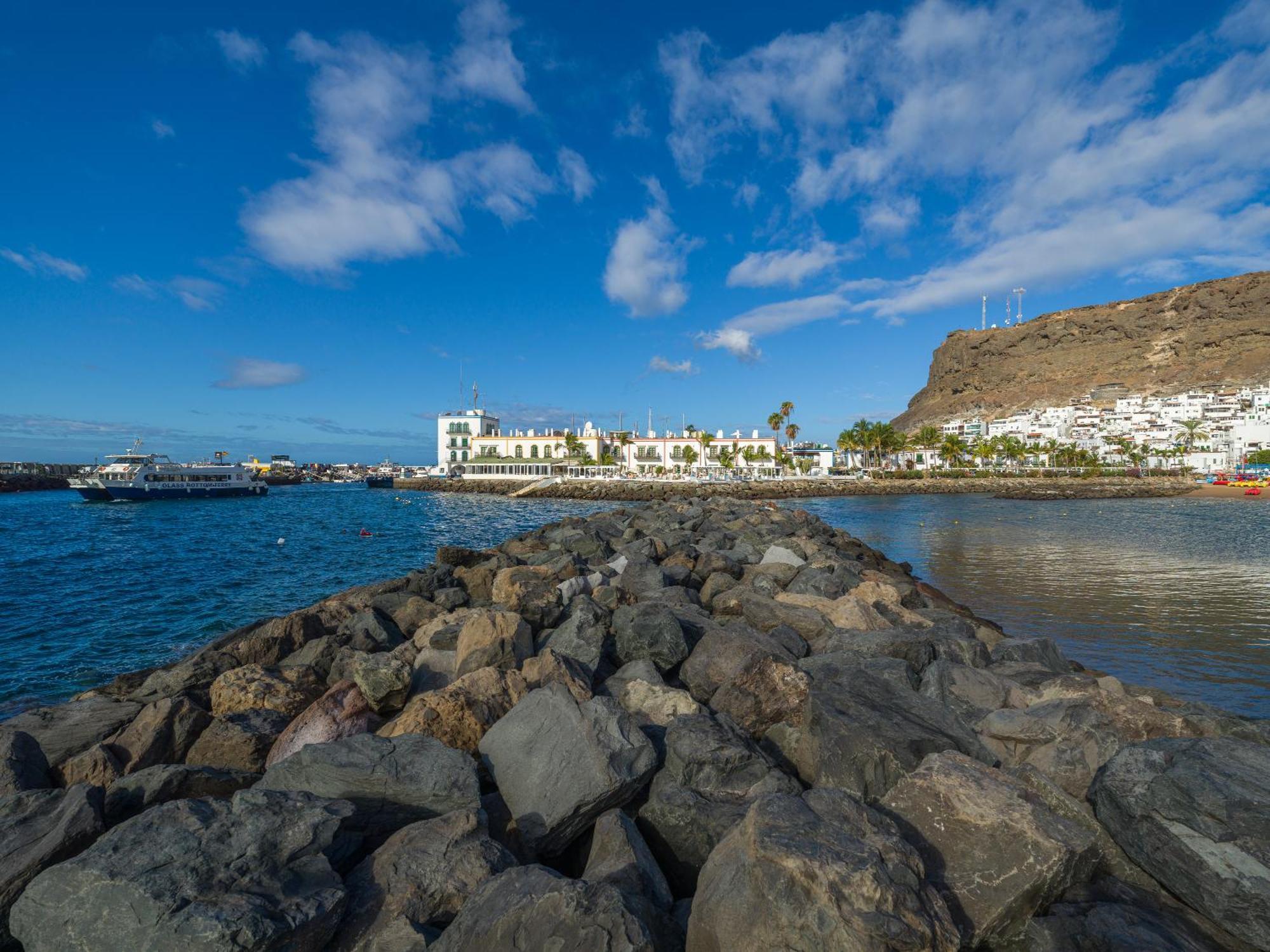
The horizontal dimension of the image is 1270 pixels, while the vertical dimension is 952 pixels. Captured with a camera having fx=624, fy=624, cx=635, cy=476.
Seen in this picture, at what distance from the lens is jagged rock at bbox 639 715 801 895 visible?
4.24 meters

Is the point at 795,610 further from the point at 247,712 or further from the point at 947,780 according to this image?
the point at 247,712

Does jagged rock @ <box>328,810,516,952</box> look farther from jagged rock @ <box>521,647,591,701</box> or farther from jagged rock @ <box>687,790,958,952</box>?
jagged rock @ <box>521,647,591,701</box>

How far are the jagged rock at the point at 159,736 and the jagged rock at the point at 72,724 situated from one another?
22.1 inches

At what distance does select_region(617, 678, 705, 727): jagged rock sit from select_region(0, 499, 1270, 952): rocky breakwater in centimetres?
3

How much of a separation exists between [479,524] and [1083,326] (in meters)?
190

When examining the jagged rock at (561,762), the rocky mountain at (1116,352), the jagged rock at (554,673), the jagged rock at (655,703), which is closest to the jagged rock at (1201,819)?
the jagged rock at (655,703)

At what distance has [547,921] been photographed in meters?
3.11

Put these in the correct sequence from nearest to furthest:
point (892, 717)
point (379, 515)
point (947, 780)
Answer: point (947, 780), point (892, 717), point (379, 515)

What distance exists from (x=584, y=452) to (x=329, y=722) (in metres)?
91.6

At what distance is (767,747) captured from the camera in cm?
581

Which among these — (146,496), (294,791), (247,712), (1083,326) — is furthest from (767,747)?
(1083,326)

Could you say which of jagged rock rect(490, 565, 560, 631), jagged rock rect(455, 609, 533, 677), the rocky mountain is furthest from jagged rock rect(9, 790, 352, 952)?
the rocky mountain

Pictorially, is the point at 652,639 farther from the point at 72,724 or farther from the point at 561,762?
the point at 72,724

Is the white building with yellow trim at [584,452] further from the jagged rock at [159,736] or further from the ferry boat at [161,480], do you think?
the jagged rock at [159,736]
